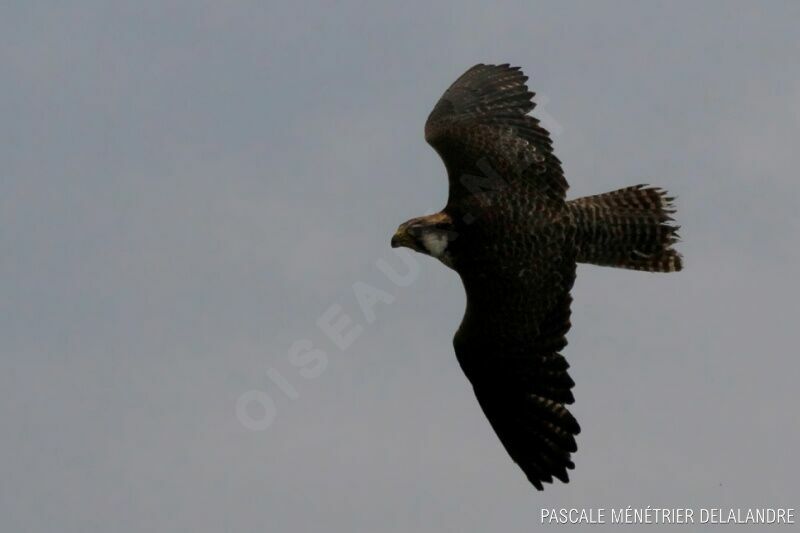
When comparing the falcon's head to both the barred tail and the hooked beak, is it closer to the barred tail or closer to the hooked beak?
the hooked beak

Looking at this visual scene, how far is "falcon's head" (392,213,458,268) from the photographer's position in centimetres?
1620

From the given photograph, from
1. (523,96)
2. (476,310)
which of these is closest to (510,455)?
(476,310)

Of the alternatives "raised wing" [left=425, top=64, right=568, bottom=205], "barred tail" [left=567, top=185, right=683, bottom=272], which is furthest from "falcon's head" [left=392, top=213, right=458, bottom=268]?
"barred tail" [left=567, top=185, right=683, bottom=272]

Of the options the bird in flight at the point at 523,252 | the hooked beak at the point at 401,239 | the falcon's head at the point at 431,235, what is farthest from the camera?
the hooked beak at the point at 401,239

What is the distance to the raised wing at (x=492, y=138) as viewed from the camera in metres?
16.1

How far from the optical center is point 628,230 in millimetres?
16500

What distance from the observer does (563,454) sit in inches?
638

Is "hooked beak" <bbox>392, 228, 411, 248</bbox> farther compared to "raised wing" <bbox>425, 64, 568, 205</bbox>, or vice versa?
"hooked beak" <bbox>392, 228, 411, 248</bbox>

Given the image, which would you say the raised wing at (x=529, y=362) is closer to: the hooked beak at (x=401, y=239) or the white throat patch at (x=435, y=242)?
the white throat patch at (x=435, y=242)

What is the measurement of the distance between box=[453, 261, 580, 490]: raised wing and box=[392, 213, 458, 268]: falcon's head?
50cm

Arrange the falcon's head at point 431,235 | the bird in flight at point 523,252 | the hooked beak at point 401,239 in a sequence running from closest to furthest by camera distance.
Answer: the bird in flight at point 523,252
the falcon's head at point 431,235
the hooked beak at point 401,239

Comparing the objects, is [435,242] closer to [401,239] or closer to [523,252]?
[401,239]

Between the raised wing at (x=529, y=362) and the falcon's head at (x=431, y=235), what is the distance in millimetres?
503

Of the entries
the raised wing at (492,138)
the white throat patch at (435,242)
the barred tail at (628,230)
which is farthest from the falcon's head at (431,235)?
the barred tail at (628,230)
